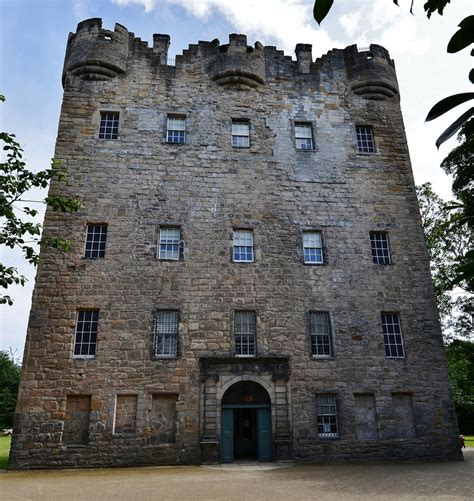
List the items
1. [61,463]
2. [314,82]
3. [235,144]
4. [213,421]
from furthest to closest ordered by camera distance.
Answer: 1. [314,82]
2. [235,144]
3. [213,421]
4. [61,463]

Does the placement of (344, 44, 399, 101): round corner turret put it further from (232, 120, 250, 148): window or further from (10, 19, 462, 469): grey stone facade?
(232, 120, 250, 148): window

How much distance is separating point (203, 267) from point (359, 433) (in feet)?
25.4

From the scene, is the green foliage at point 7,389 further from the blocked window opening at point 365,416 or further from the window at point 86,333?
the blocked window opening at point 365,416

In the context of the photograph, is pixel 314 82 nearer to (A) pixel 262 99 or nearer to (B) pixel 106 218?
(A) pixel 262 99

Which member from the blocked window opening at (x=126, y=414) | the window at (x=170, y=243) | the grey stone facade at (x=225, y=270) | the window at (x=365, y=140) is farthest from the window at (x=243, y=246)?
the window at (x=365, y=140)

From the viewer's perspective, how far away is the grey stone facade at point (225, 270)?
1407 cm

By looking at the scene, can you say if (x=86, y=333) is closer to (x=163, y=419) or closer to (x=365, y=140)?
(x=163, y=419)

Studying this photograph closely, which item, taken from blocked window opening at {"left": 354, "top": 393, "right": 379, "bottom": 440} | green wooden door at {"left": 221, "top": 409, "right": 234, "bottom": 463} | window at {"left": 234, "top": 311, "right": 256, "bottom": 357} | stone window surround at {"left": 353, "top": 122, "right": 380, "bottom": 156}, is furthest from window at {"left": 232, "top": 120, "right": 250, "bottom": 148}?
blocked window opening at {"left": 354, "top": 393, "right": 379, "bottom": 440}

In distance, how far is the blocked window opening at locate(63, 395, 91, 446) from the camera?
13594 mm

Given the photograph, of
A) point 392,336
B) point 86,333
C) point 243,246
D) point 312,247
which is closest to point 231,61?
point 243,246

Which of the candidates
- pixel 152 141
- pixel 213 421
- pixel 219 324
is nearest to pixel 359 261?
pixel 219 324

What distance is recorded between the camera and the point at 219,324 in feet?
50.0

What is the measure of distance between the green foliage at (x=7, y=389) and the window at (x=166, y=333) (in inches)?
1069

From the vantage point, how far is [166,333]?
15031mm
